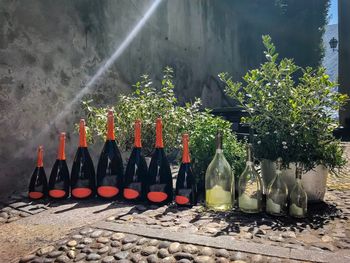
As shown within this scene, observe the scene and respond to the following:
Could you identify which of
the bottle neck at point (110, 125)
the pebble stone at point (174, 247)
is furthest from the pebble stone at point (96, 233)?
the bottle neck at point (110, 125)

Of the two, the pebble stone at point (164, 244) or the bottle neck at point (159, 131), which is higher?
the bottle neck at point (159, 131)

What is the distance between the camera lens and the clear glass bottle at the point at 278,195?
2.11 m

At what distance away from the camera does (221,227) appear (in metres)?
1.91

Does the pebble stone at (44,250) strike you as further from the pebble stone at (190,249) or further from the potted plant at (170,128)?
the potted plant at (170,128)

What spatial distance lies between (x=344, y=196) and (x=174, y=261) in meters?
1.72

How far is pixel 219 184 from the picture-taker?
91.7 inches

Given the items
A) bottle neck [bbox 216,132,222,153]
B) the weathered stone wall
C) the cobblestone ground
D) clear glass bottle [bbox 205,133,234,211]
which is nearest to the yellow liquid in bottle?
clear glass bottle [bbox 205,133,234,211]

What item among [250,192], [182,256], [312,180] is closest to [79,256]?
[182,256]

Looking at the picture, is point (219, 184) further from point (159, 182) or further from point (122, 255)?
point (122, 255)

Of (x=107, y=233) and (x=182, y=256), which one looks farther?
(x=107, y=233)

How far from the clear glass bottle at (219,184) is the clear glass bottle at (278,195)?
0.95 feet

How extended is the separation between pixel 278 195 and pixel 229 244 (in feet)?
2.08

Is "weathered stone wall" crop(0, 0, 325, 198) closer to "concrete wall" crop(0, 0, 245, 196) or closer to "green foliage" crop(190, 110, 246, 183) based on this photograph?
"concrete wall" crop(0, 0, 245, 196)

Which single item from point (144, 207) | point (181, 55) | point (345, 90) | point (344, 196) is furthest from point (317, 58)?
point (144, 207)
